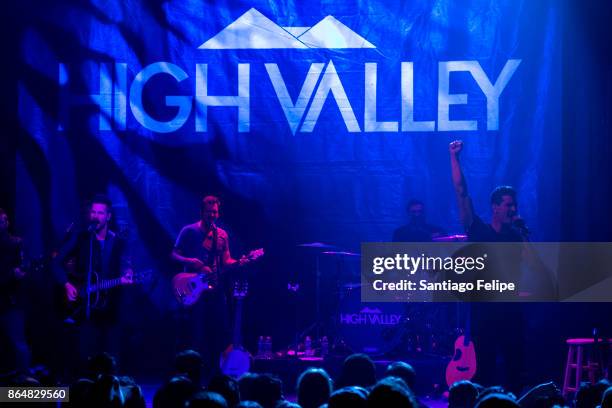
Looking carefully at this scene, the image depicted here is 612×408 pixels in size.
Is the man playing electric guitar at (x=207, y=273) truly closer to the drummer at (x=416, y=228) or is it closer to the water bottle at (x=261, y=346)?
the water bottle at (x=261, y=346)

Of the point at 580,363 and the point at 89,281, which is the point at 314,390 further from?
the point at 89,281

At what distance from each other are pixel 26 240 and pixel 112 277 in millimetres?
948

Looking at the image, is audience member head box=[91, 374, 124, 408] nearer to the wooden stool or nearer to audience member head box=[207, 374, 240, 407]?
audience member head box=[207, 374, 240, 407]

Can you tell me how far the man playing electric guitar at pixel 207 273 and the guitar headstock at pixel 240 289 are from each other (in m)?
0.12

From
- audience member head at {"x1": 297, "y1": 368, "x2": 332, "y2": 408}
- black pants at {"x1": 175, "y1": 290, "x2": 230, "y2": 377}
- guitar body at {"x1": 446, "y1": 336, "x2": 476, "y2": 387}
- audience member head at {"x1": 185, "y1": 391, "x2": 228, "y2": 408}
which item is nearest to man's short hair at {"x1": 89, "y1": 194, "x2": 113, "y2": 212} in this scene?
black pants at {"x1": 175, "y1": 290, "x2": 230, "y2": 377}

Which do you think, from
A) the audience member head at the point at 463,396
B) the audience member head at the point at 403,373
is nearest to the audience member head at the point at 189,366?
the audience member head at the point at 403,373

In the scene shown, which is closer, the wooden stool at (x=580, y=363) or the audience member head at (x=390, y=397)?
the audience member head at (x=390, y=397)

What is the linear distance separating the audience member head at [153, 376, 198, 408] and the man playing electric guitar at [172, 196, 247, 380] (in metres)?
4.23

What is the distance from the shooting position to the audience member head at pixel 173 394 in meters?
3.54

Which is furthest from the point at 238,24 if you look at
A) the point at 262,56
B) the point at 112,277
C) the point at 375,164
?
the point at 112,277

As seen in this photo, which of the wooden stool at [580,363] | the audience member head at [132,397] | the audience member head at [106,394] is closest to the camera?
the audience member head at [106,394]

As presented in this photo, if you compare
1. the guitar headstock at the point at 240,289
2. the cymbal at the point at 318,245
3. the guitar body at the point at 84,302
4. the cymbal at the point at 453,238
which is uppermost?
the cymbal at the point at 453,238

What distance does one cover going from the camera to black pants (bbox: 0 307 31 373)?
7910 mm

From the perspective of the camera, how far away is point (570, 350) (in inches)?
290
